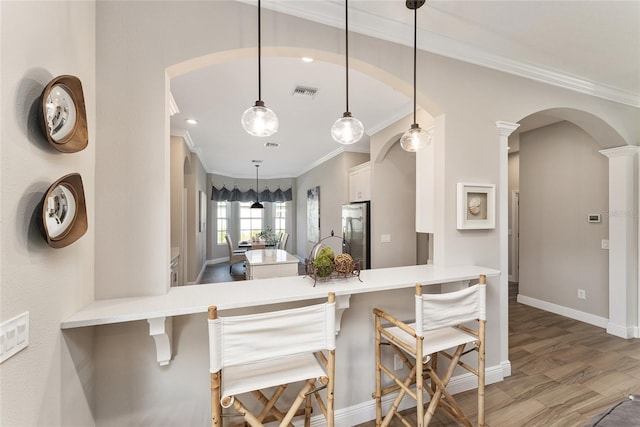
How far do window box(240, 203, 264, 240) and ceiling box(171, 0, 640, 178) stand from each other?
523cm

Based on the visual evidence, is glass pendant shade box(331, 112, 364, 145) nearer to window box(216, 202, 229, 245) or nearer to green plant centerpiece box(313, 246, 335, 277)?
green plant centerpiece box(313, 246, 335, 277)

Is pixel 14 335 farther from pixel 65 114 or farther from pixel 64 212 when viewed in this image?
pixel 65 114

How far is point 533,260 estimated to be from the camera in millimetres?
4297

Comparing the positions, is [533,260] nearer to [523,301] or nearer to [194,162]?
[523,301]

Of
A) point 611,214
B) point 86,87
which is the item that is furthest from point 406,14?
point 611,214

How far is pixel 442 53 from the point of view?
222 cm

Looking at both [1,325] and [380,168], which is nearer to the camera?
[1,325]

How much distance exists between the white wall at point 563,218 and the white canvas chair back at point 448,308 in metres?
3.11

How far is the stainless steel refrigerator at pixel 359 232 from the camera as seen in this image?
4297 mm

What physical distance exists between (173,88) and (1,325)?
2.80 meters

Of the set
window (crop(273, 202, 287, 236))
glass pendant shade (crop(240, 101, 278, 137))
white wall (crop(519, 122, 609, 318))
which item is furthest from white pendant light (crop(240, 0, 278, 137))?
window (crop(273, 202, 287, 236))

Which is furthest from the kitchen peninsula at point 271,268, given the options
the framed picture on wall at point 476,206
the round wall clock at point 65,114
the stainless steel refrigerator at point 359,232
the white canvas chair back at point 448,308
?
the round wall clock at point 65,114

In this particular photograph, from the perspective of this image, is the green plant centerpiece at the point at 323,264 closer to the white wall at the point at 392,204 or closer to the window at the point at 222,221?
the white wall at the point at 392,204

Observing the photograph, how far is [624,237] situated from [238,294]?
4278 millimetres
